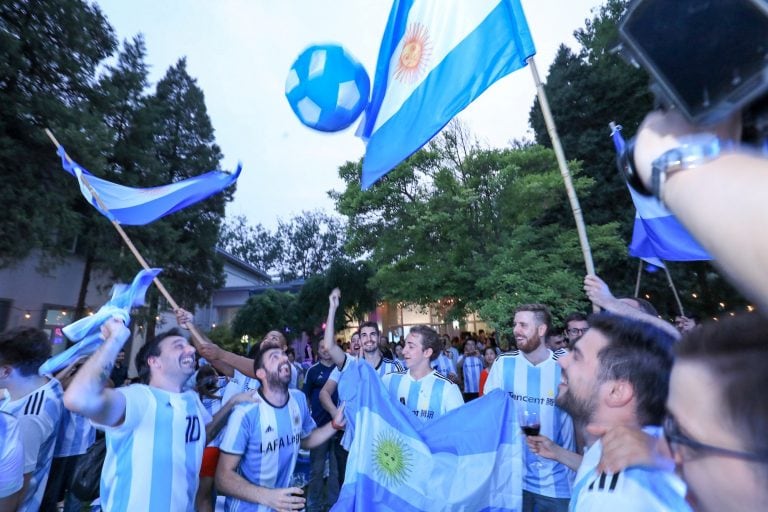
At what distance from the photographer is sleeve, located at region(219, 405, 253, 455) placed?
3488 mm

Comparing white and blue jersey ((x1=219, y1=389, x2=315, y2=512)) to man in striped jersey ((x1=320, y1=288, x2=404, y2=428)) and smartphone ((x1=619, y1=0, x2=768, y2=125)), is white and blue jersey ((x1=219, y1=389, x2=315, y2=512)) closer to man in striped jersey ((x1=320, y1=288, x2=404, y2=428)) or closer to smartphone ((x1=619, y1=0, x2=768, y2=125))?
man in striped jersey ((x1=320, y1=288, x2=404, y2=428))

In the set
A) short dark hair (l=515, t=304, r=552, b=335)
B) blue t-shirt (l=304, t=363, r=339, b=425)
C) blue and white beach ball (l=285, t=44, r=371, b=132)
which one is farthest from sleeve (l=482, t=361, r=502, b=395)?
blue t-shirt (l=304, t=363, r=339, b=425)

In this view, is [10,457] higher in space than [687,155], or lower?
lower

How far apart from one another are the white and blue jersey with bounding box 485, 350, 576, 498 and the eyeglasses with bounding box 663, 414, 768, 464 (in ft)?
9.87

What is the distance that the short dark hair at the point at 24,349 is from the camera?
3.84 metres

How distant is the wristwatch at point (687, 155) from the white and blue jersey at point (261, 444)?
3535 mm

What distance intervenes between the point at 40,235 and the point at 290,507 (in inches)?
584

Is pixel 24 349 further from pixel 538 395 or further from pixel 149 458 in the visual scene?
pixel 538 395

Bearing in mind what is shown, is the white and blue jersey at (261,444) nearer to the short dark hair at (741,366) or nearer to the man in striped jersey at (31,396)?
the man in striped jersey at (31,396)

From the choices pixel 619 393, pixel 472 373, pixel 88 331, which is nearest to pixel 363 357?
pixel 88 331

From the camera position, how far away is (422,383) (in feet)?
15.8

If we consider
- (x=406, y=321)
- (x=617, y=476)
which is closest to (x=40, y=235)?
(x=617, y=476)

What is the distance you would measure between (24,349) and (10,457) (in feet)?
3.98

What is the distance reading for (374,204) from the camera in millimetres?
20109
